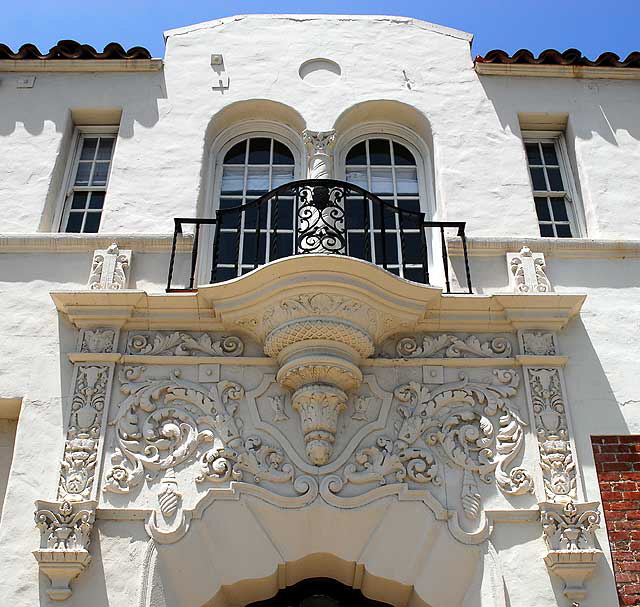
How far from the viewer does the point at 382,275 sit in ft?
23.6

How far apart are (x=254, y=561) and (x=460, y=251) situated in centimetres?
361

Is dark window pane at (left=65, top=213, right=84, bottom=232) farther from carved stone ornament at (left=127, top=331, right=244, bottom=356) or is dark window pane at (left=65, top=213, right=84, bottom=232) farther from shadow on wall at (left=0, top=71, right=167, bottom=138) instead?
carved stone ornament at (left=127, top=331, right=244, bottom=356)

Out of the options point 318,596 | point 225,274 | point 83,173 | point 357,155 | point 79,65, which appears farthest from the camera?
point 79,65

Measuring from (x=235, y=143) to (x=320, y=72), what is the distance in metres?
1.38

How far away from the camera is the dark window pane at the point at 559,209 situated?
29.6 ft

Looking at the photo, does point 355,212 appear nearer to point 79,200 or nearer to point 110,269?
point 110,269

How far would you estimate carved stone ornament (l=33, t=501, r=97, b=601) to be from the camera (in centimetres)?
632

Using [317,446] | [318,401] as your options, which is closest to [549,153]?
[318,401]

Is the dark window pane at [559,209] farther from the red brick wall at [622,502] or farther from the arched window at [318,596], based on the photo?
the arched window at [318,596]

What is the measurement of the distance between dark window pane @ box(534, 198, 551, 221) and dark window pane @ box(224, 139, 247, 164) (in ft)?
11.1

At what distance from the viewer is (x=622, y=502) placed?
22.2 feet

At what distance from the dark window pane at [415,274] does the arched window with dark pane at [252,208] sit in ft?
4.06

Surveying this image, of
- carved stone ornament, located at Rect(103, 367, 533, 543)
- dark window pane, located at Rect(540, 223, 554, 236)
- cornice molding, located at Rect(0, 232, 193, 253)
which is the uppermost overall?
dark window pane, located at Rect(540, 223, 554, 236)

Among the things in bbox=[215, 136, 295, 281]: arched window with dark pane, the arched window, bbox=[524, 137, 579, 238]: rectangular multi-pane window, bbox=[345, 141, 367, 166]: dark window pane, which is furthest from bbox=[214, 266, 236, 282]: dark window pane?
bbox=[524, 137, 579, 238]: rectangular multi-pane window
